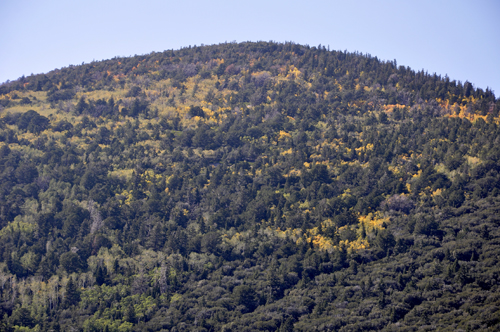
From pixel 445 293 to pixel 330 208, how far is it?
30949 mm

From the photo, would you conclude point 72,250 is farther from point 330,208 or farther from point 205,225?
point 330,208

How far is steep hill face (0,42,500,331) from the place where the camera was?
75.8 meters

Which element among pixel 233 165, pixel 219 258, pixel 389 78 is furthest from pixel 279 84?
pixel 219 258

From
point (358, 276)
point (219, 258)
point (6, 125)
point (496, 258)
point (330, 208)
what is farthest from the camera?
point (6, 125)

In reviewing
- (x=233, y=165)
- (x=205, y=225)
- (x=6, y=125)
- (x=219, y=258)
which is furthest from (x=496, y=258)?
(x=6, y=125)

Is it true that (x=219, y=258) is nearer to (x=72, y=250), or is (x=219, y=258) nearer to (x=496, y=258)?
(x=72, y=250)

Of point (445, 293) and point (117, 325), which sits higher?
point (445, 293)

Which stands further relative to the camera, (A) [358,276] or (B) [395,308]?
(A) [358,276]

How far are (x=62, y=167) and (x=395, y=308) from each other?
252 ft

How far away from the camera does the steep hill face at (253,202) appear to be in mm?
75812

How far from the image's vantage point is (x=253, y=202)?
10362 centimetres

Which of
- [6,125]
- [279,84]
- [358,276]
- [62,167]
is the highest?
[279,84]

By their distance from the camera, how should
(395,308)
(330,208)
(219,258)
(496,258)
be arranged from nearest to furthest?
1. (395,308)
2. (496,258)
3. (219,258)
4. (330,208)

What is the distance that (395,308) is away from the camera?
68.8 m
